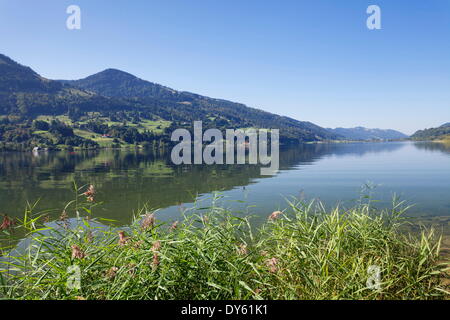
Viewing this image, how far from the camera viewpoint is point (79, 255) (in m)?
4.27

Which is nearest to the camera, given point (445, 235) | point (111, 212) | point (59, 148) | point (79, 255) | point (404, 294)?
point (79, 255)

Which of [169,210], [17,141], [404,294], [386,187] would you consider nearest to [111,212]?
[169,210]

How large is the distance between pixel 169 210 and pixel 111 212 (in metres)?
4.40

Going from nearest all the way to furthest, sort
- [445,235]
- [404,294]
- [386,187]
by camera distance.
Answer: [404,294], [445,235], [386,187]

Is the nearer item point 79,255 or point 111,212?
point 79,255

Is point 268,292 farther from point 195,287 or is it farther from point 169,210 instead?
point 169,210

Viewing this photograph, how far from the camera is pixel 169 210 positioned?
855 inches

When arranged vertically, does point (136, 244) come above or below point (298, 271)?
above
